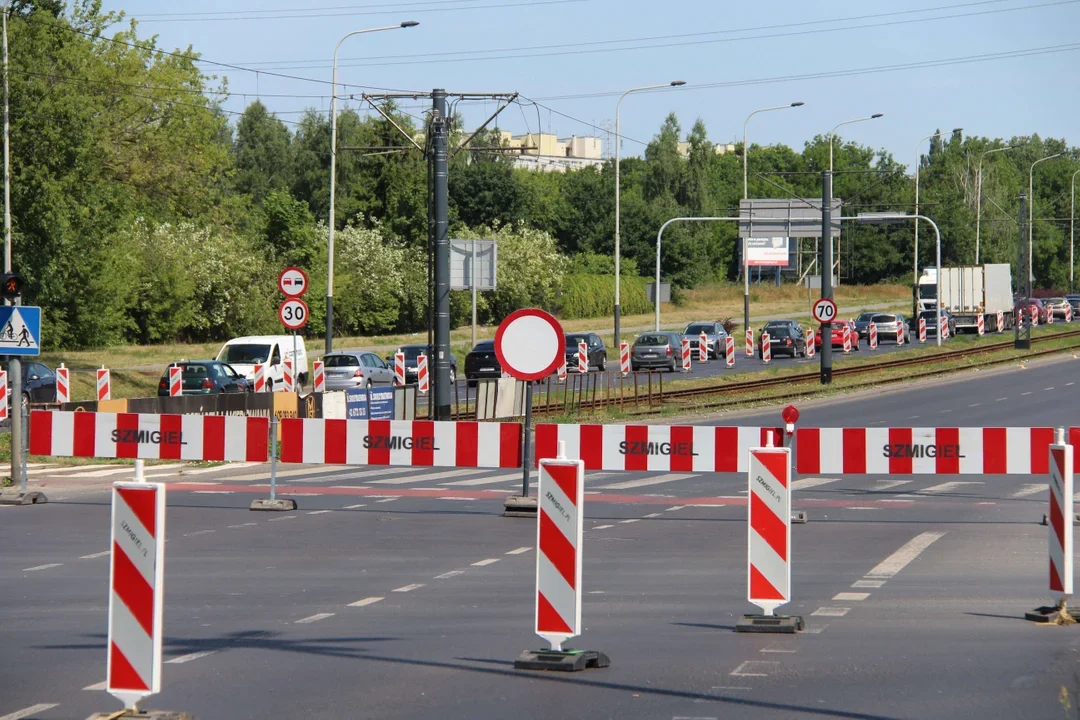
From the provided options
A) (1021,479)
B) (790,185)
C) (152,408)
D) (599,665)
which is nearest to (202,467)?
(152,408)

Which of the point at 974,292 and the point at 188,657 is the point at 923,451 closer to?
the point at 188,657

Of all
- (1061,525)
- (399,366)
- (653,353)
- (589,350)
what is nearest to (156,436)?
(1061,525)

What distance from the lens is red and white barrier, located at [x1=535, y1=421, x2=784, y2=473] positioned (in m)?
15.9

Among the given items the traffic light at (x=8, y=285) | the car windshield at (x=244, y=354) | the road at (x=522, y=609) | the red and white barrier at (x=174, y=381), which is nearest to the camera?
the road at (x=522, y=609)

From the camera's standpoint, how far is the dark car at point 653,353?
51384 millimetres

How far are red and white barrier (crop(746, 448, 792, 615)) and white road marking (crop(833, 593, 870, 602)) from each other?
155 cm

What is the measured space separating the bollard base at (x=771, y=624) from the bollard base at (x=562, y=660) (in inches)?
55.1

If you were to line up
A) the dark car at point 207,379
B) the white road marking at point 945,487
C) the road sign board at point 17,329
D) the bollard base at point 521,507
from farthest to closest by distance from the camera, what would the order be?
the dark car at point 207,379, the white road marking at point 945,487, the road sign board at point 17,329, the bollard base at point 521,507

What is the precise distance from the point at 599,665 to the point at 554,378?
38002mm

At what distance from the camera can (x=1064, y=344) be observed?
61.7 m

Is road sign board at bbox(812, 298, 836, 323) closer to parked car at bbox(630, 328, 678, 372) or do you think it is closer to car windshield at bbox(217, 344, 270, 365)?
parked car at bbox(630, 328, 678, 372)

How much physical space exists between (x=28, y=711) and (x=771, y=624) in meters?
4.59

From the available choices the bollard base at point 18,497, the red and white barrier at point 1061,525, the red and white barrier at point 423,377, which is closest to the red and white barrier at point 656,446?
the red and white barrier at point 1061,525

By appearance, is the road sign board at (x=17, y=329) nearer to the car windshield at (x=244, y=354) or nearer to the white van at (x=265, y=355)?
the white van at (x=265, y=355)
